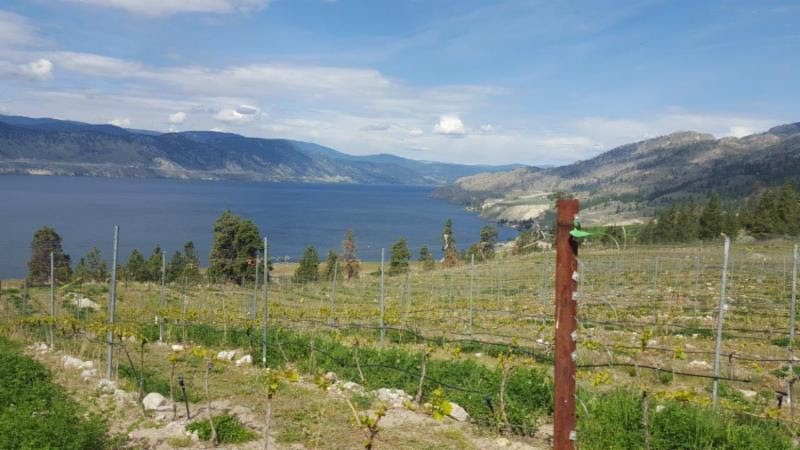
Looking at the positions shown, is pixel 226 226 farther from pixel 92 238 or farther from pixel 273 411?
pixel 92 238

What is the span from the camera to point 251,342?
1395cm

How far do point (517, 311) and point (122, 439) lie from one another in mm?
16328

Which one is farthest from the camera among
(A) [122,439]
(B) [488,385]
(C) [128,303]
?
(C) [128,303]

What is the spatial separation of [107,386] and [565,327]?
958 centimetres

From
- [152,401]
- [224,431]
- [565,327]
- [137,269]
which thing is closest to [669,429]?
[565,327]

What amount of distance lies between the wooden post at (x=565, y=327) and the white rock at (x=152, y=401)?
25.1 ft

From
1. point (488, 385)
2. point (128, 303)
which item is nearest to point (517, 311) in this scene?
point (488, 385)

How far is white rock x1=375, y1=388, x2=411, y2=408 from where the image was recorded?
9564mm

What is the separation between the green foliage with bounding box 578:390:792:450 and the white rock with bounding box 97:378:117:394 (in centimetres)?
825

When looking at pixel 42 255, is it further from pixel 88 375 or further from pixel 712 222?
pixel 712 222

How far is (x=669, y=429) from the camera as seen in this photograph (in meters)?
6.87

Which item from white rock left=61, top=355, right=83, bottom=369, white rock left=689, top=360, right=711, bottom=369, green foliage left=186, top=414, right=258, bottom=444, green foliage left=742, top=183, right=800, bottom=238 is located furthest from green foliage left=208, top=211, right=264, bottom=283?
green foliage left=742, top=183, right=800, bottom=238

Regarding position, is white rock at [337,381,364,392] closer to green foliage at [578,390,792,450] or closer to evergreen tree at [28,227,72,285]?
green foliage at [578,390,792,450]

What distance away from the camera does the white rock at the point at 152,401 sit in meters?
9.31
